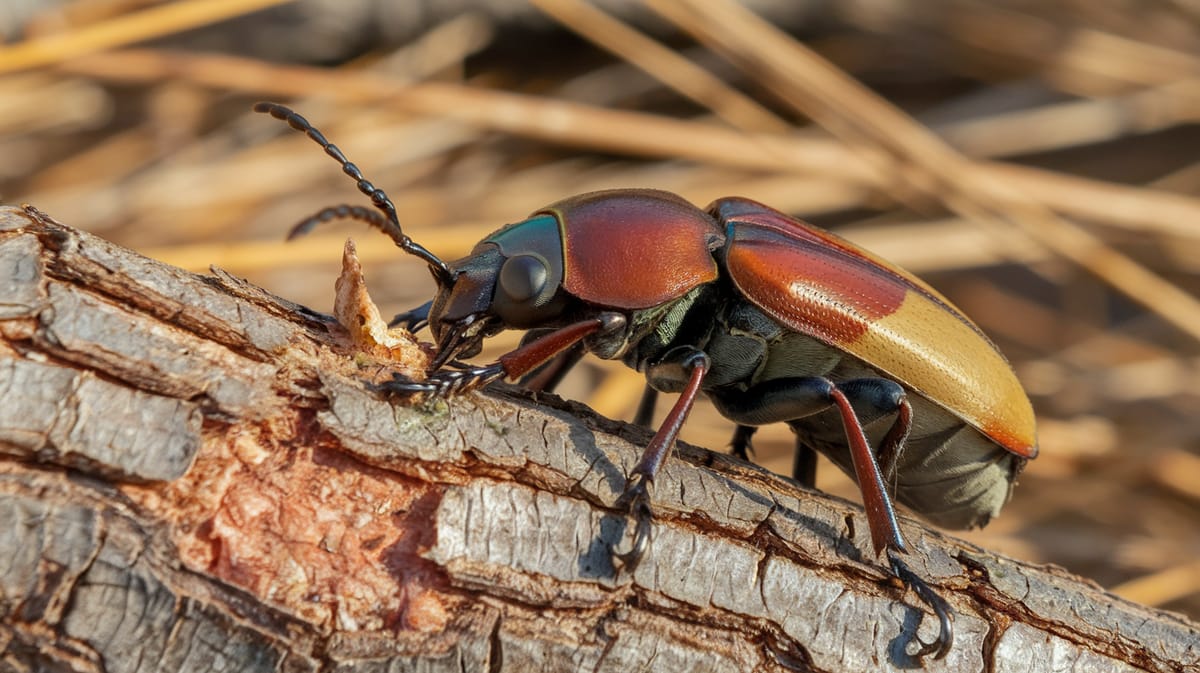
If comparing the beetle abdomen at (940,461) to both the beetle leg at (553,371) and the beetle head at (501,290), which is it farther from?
the beetle head at (501,290)

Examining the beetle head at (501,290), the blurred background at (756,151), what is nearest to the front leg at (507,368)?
the beetle head at (501,290)

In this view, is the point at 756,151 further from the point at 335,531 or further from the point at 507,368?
the point at 335,531

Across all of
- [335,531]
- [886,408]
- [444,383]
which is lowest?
[335,531]

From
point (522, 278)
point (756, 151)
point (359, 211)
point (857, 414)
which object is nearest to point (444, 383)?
point (522, 278)

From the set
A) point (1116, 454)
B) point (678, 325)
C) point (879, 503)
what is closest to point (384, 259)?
point (678, 325)

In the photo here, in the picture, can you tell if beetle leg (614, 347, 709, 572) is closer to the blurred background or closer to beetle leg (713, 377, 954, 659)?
beetle leg (713, 377, 954, 659)

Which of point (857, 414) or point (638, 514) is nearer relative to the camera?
point (638, 514)
